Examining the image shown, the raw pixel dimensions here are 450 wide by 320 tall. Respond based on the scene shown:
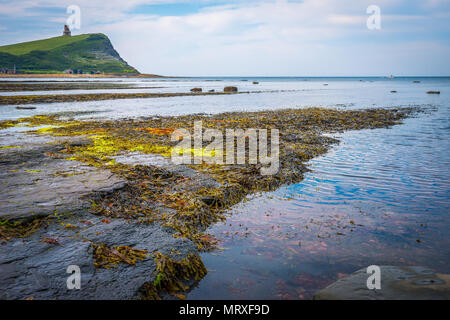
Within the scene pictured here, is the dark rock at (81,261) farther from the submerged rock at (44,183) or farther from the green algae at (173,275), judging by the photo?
the submerged rock at (44,183)

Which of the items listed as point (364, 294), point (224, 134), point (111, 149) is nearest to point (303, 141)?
point (224, 134)

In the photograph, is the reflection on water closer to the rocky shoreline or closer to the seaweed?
the rocky shoreline

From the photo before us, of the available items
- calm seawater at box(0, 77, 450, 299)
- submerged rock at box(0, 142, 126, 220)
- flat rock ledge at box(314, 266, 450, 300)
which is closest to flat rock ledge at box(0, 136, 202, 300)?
submerged rock at box(0, 142, 126, 220)

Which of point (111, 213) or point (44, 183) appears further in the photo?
point (44, 183)

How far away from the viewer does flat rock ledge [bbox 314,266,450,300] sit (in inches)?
138

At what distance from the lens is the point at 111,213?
5.71 metres

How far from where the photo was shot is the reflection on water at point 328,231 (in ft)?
14.1

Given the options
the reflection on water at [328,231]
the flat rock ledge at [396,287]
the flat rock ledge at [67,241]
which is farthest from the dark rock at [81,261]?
the flat rock ledge at [396,287]

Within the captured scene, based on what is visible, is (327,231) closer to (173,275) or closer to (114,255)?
(173,275)

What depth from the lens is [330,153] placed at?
12.2 m

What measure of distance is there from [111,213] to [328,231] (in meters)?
4.37

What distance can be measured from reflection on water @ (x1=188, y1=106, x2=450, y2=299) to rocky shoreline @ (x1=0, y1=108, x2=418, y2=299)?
50cm

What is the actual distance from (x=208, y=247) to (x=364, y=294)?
8.45 ft

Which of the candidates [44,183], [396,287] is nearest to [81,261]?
[44,183]
